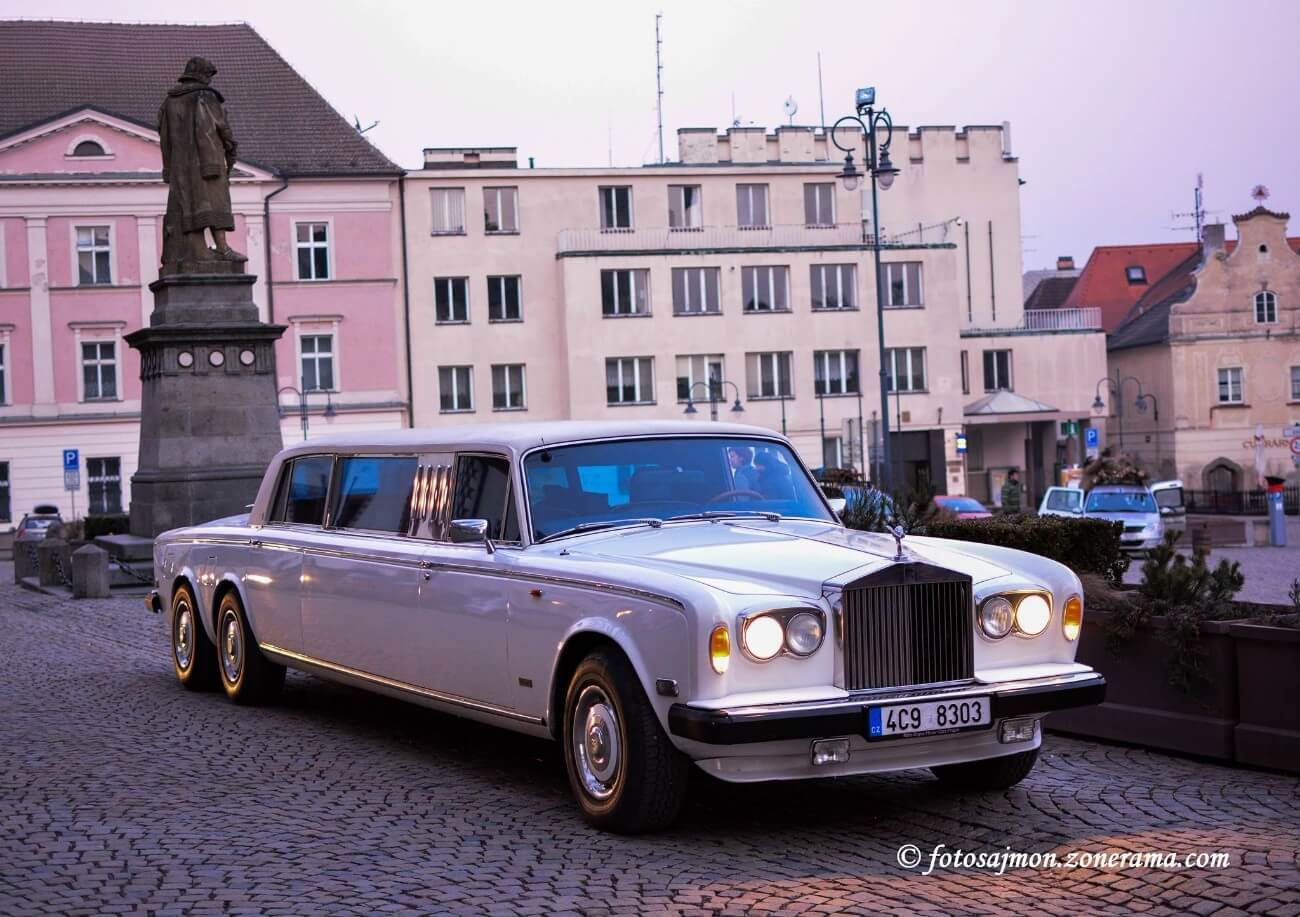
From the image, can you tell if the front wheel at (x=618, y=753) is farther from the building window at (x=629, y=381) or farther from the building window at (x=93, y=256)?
the building window at (x=629, y=381)

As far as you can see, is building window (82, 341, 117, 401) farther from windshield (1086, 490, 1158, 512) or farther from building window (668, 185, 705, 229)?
windshield (1086, 490, 1158, 512)

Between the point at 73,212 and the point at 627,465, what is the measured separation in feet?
187

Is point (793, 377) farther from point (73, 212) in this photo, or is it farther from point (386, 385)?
point (73, 212)

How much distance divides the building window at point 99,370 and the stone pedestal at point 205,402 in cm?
3870

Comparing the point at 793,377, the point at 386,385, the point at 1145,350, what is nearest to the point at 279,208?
the point at 386,385

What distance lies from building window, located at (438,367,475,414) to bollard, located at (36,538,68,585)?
127 ft

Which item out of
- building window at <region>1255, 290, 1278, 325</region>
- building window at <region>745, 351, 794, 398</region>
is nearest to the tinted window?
building window at <region>745, 351, 794, 398</region>

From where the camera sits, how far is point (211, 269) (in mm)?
25797

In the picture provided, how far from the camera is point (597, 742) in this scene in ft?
26.1

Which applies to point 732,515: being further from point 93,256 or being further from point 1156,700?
point 93,256

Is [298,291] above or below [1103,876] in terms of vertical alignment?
above

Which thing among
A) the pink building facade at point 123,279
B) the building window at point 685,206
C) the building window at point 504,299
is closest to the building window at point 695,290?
the building window at point 685,206

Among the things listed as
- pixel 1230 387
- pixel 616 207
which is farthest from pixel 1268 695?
pixel 1230 387

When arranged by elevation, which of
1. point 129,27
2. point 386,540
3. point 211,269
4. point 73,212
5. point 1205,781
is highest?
point 129,27
